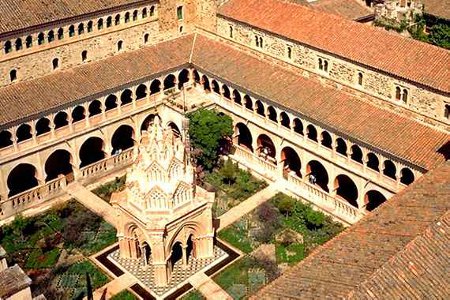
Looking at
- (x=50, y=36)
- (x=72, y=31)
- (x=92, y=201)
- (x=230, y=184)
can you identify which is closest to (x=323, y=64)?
(x=230, y=184)

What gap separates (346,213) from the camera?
48.9 meters

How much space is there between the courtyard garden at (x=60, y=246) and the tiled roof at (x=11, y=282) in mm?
15916

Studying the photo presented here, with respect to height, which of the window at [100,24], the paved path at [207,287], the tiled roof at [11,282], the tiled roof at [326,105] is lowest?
the paved path at [207,287]

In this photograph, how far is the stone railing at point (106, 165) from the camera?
2121 inches

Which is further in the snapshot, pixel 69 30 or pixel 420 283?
pixel 69 30

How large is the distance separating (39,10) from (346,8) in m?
29.5

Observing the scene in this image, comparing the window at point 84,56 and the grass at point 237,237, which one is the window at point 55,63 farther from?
the grass at point 237,237

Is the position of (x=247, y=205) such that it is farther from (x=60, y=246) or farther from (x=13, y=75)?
(x=13, y=75)

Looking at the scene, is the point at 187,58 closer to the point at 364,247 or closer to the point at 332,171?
the point at 332,171

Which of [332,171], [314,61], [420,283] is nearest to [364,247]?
[420,283]

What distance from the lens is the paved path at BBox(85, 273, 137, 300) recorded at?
42125mm

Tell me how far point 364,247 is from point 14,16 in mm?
31973

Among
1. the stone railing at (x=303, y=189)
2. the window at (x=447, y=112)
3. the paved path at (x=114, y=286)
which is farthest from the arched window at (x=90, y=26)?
the window at (x=447, y=112)

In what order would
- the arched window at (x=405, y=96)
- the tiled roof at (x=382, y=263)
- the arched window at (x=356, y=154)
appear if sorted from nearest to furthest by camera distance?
the tiled roof at (x=382, y=263) → the arched window at (x=405, y=96) → the arched window at (x=356, y=154)
